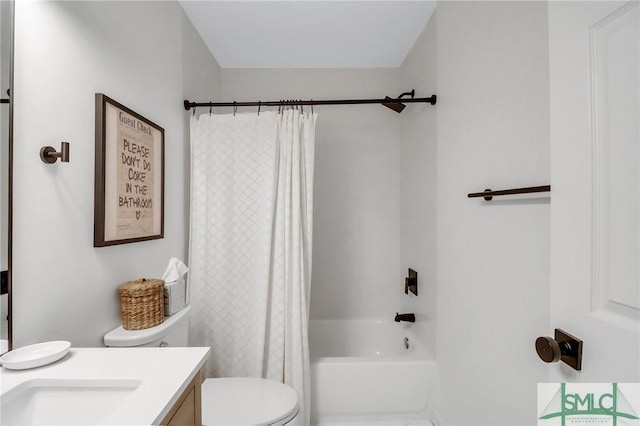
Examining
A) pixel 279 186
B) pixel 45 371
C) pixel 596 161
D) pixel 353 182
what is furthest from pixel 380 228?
pixel 45 371

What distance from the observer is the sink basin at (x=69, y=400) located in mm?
720

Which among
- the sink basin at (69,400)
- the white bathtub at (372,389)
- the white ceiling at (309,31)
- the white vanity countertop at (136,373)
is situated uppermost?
the white ceiling at (309,31)

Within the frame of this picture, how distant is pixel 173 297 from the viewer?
55.2 inches

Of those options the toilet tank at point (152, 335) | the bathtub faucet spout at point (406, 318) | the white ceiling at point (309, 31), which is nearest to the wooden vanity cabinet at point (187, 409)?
the toilet tank at point (152, 335)

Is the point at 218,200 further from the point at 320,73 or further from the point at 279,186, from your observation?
the point at 320,73

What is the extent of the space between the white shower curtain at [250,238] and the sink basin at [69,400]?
101cm

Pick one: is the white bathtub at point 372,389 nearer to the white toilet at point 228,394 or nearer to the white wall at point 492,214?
the white wall at point 492,214

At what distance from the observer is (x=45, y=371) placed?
0.78m

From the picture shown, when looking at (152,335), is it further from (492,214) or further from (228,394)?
(492,214)

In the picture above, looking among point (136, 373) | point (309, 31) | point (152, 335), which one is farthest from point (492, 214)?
point (309, 31)

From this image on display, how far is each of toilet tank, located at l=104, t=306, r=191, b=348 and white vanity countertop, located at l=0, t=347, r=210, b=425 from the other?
281 millimetres

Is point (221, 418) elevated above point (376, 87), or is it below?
below

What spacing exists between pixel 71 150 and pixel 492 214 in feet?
5.18

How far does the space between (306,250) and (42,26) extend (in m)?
1.39
